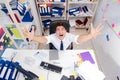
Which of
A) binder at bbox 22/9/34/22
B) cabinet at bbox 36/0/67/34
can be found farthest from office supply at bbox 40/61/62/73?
cabinet at bbox 36/0/67/34

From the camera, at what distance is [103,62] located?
6.96ft

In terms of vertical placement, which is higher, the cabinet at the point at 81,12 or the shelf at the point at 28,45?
the cabinet at the point at 81,12

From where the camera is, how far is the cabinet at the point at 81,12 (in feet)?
8.82

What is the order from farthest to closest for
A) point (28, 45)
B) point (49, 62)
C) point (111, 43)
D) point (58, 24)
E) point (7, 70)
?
1. point (28, 45)
2. point (111, 43)
3. point (58, 24)
4. point (49, 62)
5. point (7, 70)

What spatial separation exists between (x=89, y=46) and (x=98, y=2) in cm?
91

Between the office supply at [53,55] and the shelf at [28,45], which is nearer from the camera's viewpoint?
the office supply at [53,55]

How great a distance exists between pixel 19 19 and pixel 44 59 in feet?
3.11

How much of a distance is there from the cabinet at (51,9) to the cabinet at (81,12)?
15 centimetres

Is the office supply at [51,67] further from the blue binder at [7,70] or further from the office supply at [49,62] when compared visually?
the blue binder at [7,70]

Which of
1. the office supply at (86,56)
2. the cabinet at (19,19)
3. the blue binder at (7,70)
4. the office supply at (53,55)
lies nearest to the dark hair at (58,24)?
the office supply at (53,55)

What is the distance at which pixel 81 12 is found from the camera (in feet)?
9.05

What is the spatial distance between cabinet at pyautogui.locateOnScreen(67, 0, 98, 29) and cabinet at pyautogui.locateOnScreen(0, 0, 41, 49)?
799 millimetres

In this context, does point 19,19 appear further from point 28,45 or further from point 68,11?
point 68,11

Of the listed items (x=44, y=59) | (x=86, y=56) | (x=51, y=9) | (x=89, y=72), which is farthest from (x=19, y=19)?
(x=89, y=72)
